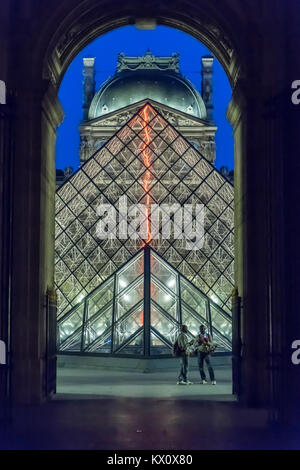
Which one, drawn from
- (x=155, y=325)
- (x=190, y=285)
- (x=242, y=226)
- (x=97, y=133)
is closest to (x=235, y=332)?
(x=242, y=226)

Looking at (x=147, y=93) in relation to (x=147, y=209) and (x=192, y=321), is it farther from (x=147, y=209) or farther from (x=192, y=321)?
(x=192, y=321)

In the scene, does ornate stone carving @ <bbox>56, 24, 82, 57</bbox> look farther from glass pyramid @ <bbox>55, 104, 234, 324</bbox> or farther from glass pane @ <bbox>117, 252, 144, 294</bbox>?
glass pyramid @ <bbox>55, 104, 234, 324</bbox>

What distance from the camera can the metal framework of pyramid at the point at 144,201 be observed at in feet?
95.5

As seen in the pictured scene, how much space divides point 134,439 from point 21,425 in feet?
4.86

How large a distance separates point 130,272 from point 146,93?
40.1 metres

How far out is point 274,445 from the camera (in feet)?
23.4

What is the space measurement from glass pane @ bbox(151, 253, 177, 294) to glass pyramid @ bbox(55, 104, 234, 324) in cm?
695

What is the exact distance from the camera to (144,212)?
30531mm

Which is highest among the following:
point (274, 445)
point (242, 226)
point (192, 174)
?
point (192, 174)

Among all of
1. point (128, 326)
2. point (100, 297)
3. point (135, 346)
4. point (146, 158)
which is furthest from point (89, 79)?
point (135, 346)

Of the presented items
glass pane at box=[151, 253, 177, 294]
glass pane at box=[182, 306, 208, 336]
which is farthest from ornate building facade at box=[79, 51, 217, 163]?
glass pane at box=[182, 306, 208, 336]

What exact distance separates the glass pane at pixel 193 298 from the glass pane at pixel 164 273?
0.26 metres

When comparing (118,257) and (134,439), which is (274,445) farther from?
(118,257)

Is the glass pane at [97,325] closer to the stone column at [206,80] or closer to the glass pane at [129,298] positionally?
the glass pane at [129,298]
